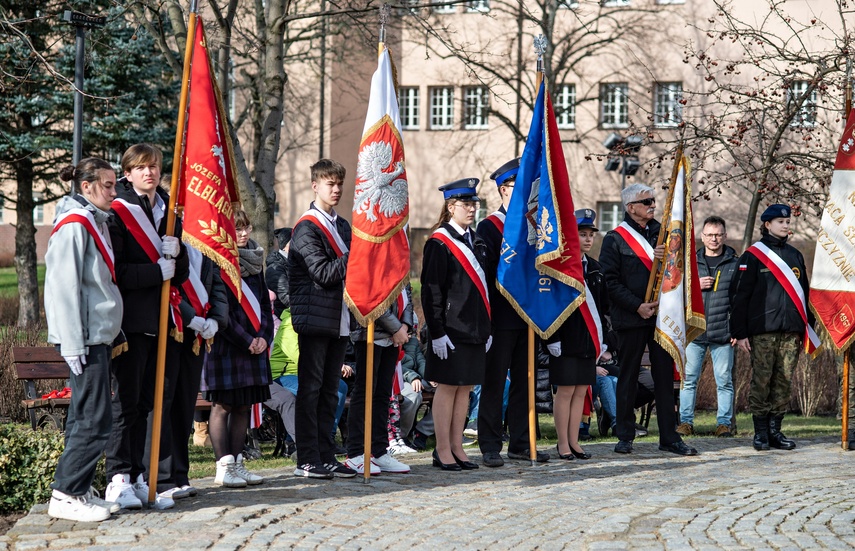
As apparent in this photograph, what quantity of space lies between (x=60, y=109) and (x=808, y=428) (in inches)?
609

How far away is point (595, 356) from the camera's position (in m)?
10.0

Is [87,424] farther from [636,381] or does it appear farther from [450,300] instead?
[636,381]

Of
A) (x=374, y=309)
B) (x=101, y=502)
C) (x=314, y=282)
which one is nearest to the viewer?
(x=101, y=502)

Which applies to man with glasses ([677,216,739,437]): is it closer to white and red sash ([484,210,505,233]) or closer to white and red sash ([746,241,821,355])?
white and red sash ([746,241,821,355])

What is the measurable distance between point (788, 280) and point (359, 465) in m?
4.61

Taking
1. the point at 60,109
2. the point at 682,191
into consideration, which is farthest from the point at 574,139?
the point at 682,191

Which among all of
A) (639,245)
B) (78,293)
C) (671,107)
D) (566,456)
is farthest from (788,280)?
(671,107)

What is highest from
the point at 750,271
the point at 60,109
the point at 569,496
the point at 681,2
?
the point at 681,2

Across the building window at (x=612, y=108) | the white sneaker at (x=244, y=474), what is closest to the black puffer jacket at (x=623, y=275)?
the white sneaker at (x=244, y=474)

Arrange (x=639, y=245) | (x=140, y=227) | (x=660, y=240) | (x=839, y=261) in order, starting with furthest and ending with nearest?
(x=839, y=261), (x=660, y=240), (x=639, y=245), (x=140, y=227)

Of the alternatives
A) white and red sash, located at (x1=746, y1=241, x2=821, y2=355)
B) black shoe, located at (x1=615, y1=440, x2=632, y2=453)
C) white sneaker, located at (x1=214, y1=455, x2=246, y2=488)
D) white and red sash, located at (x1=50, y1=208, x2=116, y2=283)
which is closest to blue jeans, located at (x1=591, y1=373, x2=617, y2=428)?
black shoe, located at (x1=615, y1=440, x2=632, y2=453)

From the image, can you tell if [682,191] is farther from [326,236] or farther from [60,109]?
[60,109]

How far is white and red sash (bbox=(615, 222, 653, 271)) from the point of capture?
10.5m

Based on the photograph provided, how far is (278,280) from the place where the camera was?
34.0 ft
